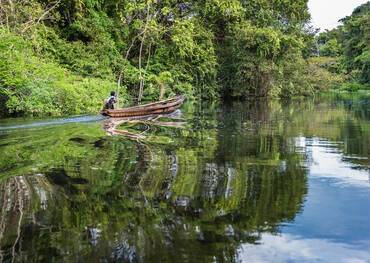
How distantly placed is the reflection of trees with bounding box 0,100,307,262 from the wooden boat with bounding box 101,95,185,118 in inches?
249

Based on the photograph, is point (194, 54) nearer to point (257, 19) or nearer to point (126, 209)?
point (257, 19)

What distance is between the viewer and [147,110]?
21.1m

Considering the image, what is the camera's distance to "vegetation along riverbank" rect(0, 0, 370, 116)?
19719mm

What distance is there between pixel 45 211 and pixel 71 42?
2332cm

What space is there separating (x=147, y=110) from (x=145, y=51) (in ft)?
47.5

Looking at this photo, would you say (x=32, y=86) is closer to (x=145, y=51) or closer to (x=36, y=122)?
(x=36, y=122)

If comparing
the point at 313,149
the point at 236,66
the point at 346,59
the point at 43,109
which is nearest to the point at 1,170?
the point at 313,149

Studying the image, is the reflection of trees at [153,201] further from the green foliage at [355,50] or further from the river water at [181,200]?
the green foliage at [355,50]

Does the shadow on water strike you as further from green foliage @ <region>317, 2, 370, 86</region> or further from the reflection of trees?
green foliage @ <region>317, 2, 370, 86</region>

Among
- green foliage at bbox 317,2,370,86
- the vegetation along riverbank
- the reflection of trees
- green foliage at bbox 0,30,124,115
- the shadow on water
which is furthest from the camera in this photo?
green foliage at bbox 317,2,370,86

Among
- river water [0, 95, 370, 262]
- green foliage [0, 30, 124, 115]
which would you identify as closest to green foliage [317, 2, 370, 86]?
green foliage [0, 30, 124, 115]

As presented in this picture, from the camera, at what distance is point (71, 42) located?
2848 cm

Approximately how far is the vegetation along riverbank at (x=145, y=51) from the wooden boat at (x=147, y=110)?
2961 mm

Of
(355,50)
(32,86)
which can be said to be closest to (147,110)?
(32,86)
